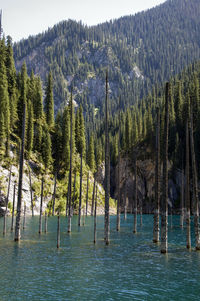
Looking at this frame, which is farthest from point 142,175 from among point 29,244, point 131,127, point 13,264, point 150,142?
point 13,264

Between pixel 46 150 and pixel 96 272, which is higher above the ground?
pixel 46 150

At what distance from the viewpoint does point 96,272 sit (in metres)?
23.2

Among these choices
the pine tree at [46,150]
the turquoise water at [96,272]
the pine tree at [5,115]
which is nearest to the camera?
the turquoise water at [96,272]

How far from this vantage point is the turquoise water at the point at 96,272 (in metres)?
18.1

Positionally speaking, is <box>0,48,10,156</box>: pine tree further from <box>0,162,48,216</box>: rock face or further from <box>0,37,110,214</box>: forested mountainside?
<box>0,162,48,216</box>: rock face

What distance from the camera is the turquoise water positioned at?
18.1 m

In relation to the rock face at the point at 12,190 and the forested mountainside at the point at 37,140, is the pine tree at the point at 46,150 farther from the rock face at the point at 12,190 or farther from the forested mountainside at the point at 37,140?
the rock face at the point at 12,190

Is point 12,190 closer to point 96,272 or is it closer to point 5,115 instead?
point 5,115

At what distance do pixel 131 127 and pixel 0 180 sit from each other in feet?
247

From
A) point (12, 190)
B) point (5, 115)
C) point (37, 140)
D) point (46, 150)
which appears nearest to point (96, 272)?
point (12, 190)

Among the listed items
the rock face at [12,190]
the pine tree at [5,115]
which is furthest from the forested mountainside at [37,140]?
the rock face at [12,190]

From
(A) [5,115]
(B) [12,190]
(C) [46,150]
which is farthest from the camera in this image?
(C) [46,150]

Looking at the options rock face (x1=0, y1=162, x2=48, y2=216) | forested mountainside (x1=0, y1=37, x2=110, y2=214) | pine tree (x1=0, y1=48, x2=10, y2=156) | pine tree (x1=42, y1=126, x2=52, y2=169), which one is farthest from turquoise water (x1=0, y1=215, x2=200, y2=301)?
pine tree (x1=42, y1=126, x2=52, y2=169)

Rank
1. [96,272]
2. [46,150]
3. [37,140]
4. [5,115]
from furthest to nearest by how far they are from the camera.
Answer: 1. [37,140]
2. [46,150]
3. [5,115]
4. [96,272]
